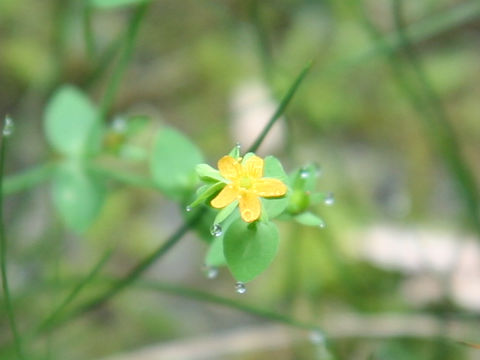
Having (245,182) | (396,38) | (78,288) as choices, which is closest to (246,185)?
(245,182)

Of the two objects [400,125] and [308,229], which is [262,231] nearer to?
[308,229]

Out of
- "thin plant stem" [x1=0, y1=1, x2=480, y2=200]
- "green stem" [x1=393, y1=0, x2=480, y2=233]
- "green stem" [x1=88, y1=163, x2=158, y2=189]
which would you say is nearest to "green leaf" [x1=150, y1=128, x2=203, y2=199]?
"green stem" [x1=88, y1=163, x2=158, y2=189]

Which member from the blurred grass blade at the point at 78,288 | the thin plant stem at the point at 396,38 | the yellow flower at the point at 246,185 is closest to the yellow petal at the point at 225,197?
→ the yellow flower at the point at 246,185

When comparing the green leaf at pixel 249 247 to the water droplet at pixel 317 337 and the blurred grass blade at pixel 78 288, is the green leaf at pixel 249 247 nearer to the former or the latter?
the blurred grass blade at pixel 78 288

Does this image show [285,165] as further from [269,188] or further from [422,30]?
[269,188]

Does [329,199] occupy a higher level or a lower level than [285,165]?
lower

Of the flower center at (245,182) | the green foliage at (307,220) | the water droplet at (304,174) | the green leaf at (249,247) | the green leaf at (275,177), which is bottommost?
the green leaf at (249,247)
